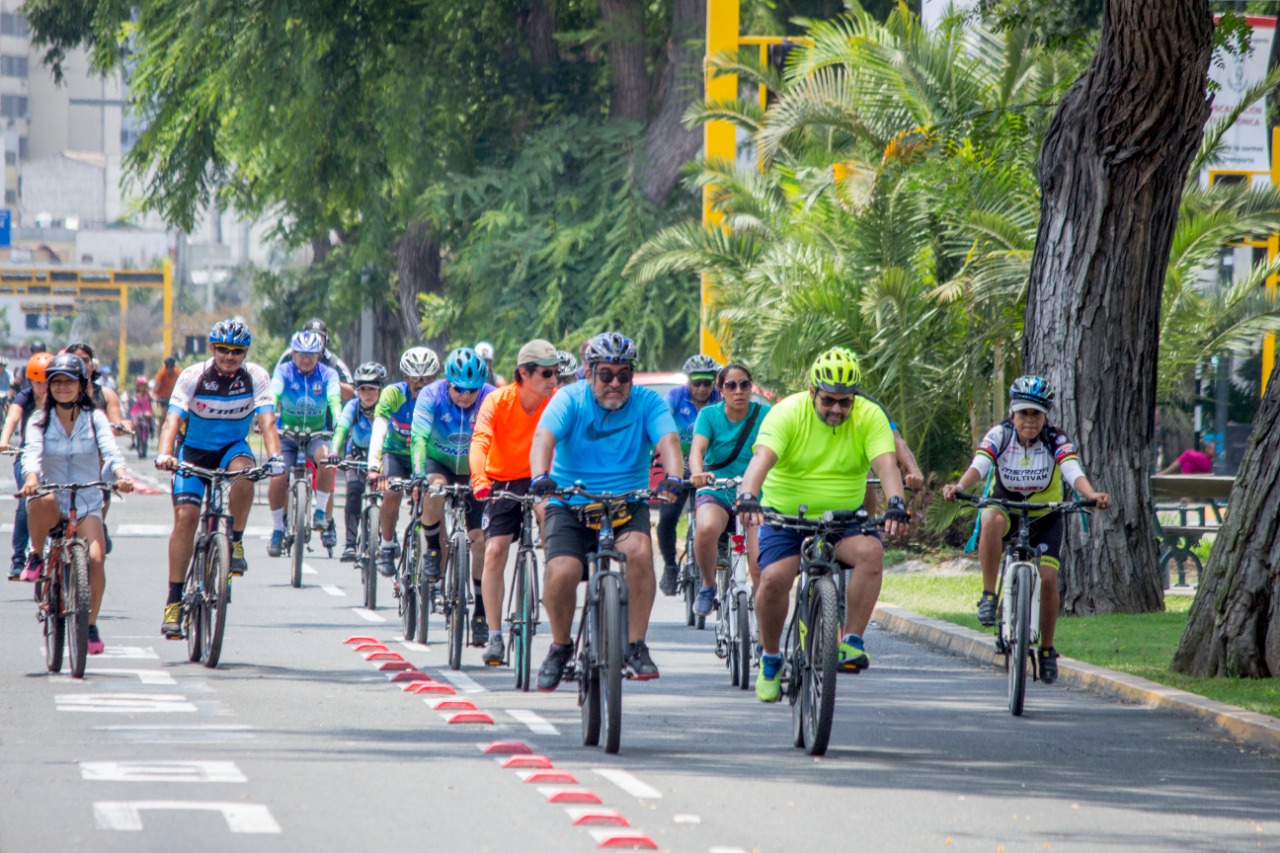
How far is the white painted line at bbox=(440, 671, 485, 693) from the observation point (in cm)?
1085

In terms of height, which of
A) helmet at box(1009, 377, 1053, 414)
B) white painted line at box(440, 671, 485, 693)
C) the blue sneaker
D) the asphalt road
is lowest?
the asphalt road

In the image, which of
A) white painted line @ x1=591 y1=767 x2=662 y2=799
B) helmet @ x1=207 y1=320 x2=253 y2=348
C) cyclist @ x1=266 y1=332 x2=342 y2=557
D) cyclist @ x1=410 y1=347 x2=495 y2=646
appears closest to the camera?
white painted line @ x1=591 y1=767 x2=662 y2=799

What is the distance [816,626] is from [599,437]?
1489 mm

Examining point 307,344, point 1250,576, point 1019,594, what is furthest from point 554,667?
point 307,344

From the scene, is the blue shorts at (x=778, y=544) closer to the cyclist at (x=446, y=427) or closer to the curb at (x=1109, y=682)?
the curb at (x=1109, y=682)

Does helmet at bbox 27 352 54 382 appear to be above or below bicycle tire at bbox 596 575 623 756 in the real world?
above

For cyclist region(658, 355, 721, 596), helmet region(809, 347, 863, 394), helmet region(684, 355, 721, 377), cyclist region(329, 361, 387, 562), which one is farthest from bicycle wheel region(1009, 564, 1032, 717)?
cyclist region(329, 361, 387, 562)

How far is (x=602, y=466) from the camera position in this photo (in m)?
9.56

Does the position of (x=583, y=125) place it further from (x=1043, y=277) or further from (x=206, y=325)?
(x=206, y=325)

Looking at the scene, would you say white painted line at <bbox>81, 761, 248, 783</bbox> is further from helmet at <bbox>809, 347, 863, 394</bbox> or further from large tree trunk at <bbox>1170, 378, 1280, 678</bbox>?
large tree trunk at <bbox>1170, 378, 1280, 678</bbox>

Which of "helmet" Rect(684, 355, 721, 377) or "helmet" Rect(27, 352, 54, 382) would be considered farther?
"helmet" Rect(684, 355, 721, 377)

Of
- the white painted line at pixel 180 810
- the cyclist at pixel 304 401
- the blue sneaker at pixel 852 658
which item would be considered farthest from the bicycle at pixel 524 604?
the cyclist at pixel 304 401

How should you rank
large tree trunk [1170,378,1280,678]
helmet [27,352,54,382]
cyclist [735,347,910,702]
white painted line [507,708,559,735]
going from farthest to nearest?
helmet [27,352,54,382], large tree trunk [1170,378,1280,678], white painted line [507,708,559,735], cyclist [735,347,910,702]

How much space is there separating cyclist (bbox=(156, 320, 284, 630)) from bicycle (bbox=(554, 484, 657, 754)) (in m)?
3.15
